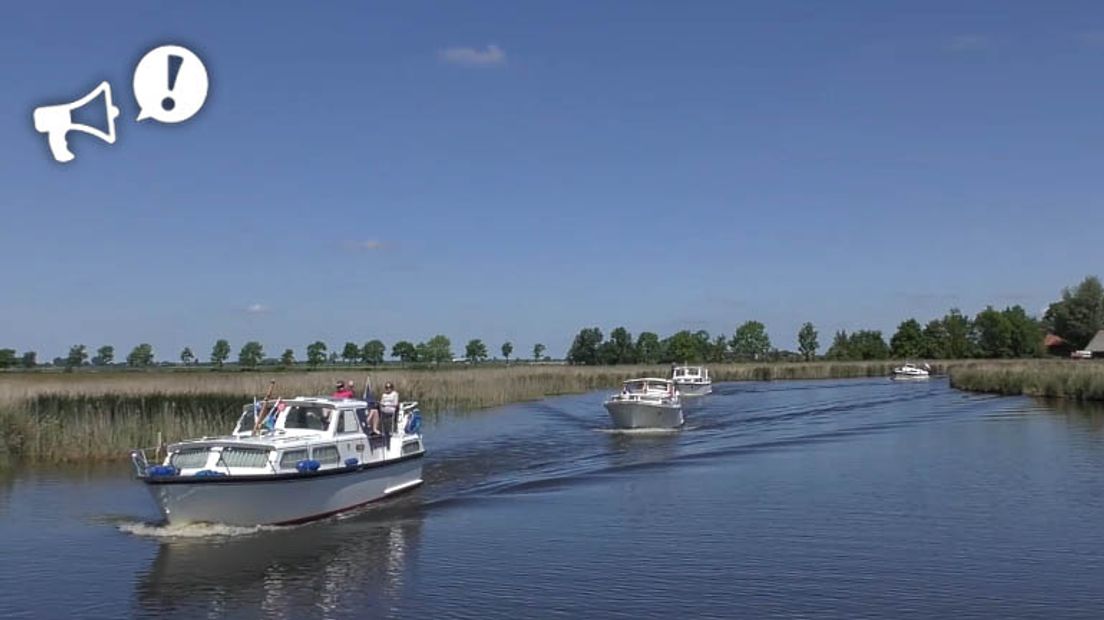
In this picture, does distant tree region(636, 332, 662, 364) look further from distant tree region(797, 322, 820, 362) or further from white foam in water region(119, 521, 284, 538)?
white foam in water region(119, 521, 284, 538)

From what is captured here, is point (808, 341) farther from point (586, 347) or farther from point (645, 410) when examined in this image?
point (645, 410)

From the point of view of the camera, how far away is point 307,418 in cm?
2570

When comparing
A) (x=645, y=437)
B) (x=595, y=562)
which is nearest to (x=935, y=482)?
(x=595, y=562)

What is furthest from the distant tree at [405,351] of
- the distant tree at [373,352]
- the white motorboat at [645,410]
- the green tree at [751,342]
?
the white motorboat at [645,410]

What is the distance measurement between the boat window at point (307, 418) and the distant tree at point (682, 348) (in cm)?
13861

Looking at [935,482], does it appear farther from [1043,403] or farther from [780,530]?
[1043,403]

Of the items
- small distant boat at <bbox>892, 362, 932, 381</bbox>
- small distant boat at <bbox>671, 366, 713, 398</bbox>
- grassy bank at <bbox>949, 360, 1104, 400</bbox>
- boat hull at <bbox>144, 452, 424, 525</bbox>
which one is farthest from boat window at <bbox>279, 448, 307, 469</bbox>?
small distant boat at <bbox>892, 362, 932, 381</bbox>

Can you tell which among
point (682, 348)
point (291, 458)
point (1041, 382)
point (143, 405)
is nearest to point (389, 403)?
point (291, 458)

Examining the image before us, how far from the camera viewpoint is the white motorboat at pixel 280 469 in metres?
21.9

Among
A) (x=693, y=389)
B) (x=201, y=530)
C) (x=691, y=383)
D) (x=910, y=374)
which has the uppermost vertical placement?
(x=910, y=374)

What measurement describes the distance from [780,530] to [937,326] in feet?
510

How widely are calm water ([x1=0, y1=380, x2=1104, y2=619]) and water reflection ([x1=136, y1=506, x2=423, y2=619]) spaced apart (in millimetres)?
65

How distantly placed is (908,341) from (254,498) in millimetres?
155526

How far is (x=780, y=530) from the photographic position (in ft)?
73.8
